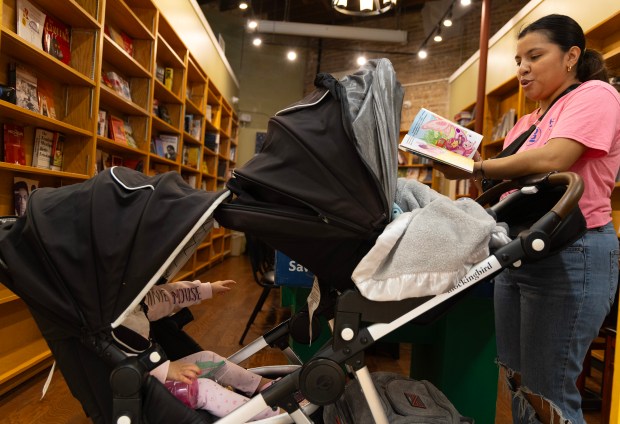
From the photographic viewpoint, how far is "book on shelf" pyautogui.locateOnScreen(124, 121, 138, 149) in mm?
3853

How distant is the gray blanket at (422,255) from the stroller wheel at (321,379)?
20cm

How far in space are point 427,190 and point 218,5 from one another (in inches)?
351

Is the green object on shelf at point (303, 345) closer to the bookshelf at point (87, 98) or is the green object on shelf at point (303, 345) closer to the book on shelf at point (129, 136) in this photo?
the bookshelf at point (87, 98)

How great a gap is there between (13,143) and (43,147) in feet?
0.93

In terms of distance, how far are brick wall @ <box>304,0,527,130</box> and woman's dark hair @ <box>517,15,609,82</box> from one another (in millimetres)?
6390

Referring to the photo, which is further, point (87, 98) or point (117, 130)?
point (117, 130)

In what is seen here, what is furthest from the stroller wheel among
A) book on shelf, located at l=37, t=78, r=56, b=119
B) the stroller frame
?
book on shelf, located at l=37, t=78, r=56, b=119

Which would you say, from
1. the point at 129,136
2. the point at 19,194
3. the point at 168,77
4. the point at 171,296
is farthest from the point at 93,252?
the point at 168,77

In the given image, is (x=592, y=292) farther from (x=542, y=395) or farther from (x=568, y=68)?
(x=568, y=68)

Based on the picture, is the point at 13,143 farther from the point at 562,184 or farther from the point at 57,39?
the point at 562,184

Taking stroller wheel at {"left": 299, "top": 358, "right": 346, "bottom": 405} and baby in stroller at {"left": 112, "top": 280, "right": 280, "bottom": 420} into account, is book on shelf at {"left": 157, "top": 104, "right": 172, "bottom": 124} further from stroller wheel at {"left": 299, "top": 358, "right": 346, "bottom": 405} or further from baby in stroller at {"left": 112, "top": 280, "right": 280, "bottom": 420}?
stroller wheel at {"left": 299, "top": 358, "right": 346, "bottom": 405}

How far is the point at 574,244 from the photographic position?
1.18m

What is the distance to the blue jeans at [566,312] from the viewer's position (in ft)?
3.83

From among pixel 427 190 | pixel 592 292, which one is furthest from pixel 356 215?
pixel 592 292
